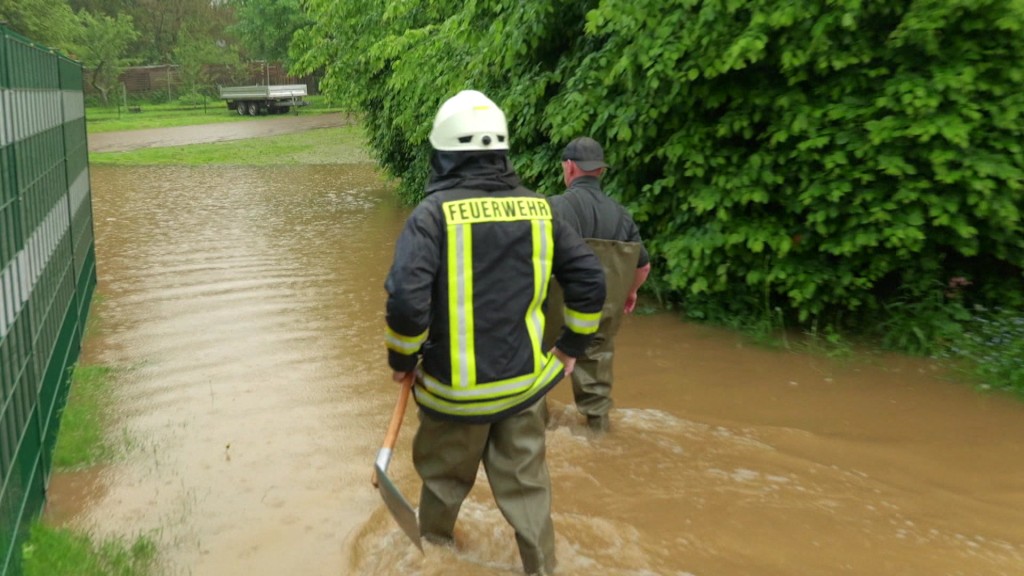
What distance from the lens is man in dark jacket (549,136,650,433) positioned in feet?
17.7

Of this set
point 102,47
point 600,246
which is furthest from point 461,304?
point 102,47

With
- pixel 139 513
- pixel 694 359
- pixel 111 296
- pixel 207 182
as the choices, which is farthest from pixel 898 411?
pixel 207 182

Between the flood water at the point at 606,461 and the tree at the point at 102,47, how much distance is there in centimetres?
4517

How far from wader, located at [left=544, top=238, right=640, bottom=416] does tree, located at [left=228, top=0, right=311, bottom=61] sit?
4771 cm

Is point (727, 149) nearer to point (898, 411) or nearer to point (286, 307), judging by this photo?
point (898, 411)

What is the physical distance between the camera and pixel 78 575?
3.92m

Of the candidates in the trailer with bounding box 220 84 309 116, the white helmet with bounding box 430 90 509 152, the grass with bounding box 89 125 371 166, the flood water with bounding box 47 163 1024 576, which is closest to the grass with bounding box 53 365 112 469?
the flood water with bounding box 47 163 1024 576

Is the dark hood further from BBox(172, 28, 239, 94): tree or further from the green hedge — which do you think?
BBox(172, 28, 239, 94): tree

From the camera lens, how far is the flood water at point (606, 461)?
14.2 feet

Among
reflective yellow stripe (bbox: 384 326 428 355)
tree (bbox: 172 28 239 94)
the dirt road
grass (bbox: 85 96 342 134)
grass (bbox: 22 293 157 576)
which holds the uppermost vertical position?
tree (bbox: 172 28 239 94)

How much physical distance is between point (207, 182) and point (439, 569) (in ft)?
60.6

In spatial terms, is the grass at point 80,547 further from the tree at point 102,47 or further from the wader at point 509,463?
the tree at point 102,47

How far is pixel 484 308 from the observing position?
3576 millimetres

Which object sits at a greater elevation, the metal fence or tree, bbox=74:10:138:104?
tree, bbox=74:10:138:104
